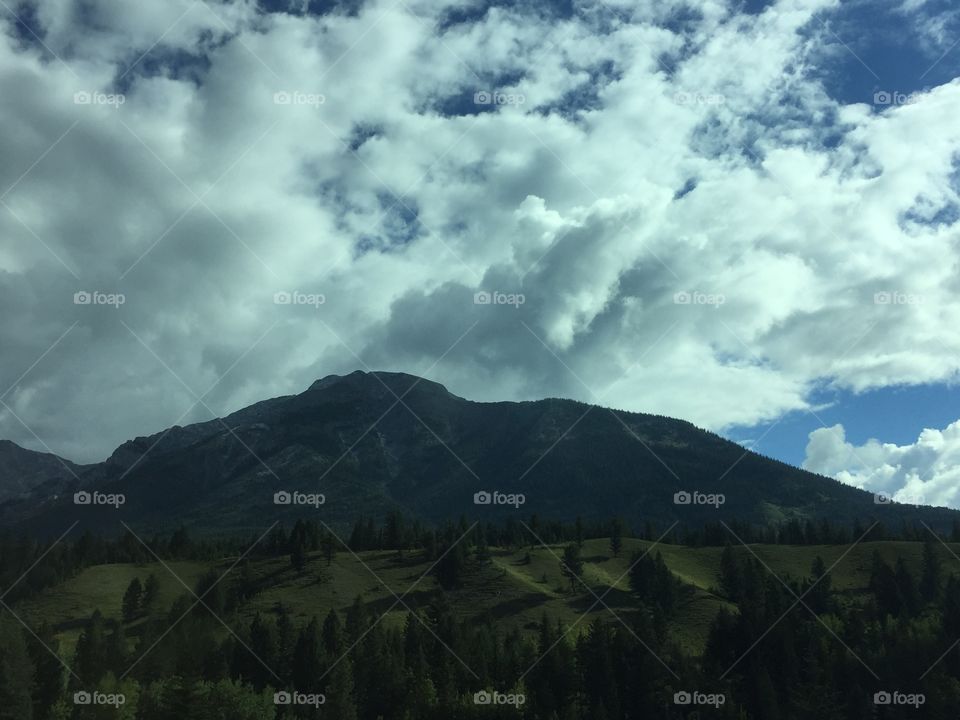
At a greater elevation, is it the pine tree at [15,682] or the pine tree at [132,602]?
the pine tree at [132,602]

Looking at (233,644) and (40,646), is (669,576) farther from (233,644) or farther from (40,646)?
(40,646)

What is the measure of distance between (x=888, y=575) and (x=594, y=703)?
107435 millimetres

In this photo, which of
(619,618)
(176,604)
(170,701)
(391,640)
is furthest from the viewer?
(619,618)

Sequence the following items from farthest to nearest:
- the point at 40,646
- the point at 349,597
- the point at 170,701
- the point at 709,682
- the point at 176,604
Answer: the point at 349,597, the point at 176,604, the point at 40,646, the point at 709,682, the point at 170,701

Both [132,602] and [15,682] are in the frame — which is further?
[132,602]

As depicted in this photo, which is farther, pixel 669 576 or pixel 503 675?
pixel 669 576

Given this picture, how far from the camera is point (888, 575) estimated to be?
594ft

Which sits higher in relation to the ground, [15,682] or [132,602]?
[132,602]

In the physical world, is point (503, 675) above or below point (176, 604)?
below

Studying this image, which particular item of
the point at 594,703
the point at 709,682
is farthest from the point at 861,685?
the point at 594,703

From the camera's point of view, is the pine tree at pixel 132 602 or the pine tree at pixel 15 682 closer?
the pine tree at pixel 15 682

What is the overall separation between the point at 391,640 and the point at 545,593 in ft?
251

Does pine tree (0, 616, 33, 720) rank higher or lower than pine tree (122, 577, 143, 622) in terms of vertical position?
lower

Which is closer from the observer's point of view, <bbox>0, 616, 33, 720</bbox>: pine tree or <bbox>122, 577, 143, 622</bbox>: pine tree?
<bbox>0, 616, 33, 720</bbox>: pine tree
